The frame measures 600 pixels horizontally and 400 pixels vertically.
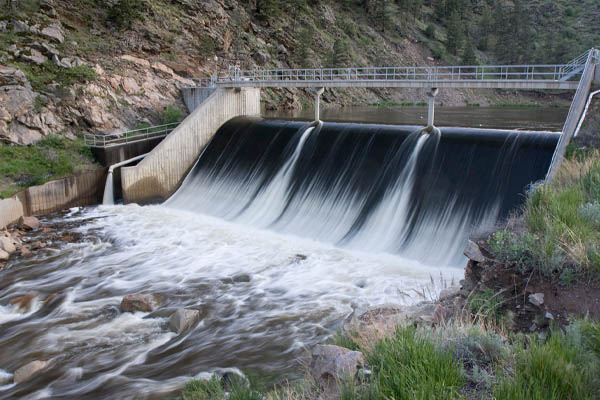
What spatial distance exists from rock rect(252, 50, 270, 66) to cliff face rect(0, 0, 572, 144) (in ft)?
0.28

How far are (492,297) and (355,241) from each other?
346 inches

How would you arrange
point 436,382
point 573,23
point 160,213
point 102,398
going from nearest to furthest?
point 436,382 < point 102,398 < point 160,213 < point 573,23

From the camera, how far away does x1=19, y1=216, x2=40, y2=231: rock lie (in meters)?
17.2

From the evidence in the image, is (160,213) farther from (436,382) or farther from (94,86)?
(436,382)

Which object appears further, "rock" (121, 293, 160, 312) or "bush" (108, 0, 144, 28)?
"bush" (108, 0, 144, 28)

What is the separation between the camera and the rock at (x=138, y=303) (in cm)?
1146

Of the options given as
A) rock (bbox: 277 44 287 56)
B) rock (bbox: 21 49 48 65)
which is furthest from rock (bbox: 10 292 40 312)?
rock (bbox: 277 44 287 56)

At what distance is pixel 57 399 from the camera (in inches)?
333

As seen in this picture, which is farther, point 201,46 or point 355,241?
point 201,46

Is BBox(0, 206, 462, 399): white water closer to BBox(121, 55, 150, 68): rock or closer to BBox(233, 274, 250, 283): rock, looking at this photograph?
BBox(233, 274, 250, 283): rock

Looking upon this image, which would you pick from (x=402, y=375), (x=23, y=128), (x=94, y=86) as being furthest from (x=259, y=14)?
(x=402, y=375)

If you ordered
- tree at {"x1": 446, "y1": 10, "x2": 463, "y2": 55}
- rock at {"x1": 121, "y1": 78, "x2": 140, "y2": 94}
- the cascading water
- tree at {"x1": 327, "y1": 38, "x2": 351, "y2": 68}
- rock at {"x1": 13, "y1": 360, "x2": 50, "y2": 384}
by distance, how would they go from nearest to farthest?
rock at {"x1": 13, "y1": 360, "x2": 50, "y2": 384}
the cascading water
rock at {"x1": 121, "y1": 78, "x2": 140, "y2": 94}
tree at {"x1": 327, "y1": 38, "x2": 351, "y2": 68}
tree at {"x1": 446, "y1": 10, "x2": 463, "y2": 55}

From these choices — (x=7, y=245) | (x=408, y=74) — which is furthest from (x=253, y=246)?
(x=408, y=74)

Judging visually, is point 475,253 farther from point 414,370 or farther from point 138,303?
point 138,303
